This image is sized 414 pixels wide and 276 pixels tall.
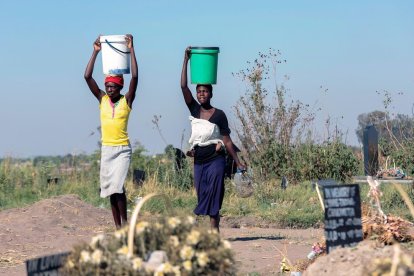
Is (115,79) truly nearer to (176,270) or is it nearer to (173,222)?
(173,222)

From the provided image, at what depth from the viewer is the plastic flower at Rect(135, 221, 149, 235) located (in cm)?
497

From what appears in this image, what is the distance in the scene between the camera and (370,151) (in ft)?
57.8

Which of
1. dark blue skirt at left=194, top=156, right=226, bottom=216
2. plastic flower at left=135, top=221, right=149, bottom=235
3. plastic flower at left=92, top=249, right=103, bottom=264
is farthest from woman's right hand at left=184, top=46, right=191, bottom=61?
plastic flower at left=92, top=249, right=103, bottom=264

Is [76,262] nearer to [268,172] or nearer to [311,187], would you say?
[311,187]

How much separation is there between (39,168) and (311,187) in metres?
5.11

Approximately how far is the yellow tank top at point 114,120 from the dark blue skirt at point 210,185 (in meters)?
0.87

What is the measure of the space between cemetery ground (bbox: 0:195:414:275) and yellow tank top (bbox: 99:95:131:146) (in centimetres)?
120

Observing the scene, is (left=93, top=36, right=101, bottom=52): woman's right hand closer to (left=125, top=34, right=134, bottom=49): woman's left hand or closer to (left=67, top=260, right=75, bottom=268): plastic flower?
(left=125, top=34, right=134, bottom=49): woman's left hand

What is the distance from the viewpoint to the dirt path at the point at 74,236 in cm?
871

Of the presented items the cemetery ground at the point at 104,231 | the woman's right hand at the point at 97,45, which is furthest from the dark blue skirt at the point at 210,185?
the woman's right hand at the point at 97,45

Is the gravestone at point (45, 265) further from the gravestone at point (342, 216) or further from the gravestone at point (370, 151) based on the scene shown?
the gravestone at point (370, 151)

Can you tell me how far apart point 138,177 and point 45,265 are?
11.0 metres

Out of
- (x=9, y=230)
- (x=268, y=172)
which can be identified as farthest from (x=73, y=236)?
(x=268, y=172)

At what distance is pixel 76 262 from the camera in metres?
4.86
